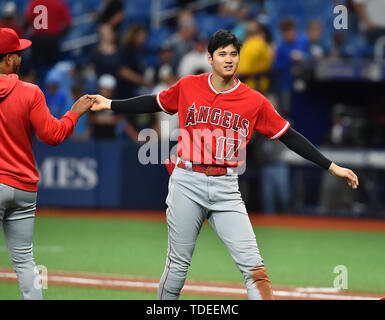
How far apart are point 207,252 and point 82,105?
16.4 feet

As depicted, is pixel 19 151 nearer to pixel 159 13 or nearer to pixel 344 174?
pixel 344 174

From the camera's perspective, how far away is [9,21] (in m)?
15.0

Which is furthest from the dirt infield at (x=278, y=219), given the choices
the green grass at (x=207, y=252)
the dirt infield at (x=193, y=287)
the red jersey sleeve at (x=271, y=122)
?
the red jersey sleeve at (x=271, y=122)

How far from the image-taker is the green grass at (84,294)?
7.38 meters

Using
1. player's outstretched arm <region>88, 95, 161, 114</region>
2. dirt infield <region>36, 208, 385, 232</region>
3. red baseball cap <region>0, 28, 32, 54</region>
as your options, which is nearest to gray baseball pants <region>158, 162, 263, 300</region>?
player's outstretched arm <region>88, 95, 161, 114</region>

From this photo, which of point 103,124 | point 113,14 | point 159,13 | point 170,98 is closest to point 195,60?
point 103,124

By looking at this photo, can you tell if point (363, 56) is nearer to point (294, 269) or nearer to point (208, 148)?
point (294, 269)

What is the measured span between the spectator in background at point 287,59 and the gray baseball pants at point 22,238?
9153 mm

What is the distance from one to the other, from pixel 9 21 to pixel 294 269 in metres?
8.13

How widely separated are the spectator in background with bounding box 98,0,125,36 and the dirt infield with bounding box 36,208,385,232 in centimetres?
380

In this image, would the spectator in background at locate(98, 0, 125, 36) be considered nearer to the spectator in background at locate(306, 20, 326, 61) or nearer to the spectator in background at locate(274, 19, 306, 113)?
the spectator in background at locate(274, 19, 306, 113)

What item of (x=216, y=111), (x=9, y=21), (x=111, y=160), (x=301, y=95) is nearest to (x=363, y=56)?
(x=301, y=95)

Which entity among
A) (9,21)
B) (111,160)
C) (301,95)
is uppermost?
(9,21)
